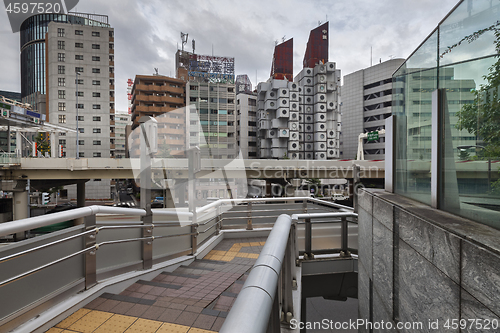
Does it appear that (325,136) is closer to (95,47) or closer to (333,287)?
(95,47)

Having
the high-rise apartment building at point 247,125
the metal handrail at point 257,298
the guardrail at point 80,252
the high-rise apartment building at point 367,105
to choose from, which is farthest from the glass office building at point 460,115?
the high-rise apartment building at point 247,125

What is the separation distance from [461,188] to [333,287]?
11.8 feet

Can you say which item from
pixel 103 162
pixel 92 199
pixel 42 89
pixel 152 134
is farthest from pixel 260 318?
pixel 42 89

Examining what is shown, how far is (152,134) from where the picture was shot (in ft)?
14.2

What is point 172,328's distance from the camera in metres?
2.40

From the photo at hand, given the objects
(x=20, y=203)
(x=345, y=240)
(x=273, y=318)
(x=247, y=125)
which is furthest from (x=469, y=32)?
(x=247, y=125)

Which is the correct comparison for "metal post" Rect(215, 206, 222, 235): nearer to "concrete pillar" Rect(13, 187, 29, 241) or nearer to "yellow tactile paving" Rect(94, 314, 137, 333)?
"yellow tactile paving" Rect(94, 314, 137, 333)

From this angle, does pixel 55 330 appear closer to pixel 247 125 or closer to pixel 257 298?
pixel 257 298

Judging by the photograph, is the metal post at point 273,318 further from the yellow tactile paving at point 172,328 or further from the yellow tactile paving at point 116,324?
the yellow tactile paving at point 116,324

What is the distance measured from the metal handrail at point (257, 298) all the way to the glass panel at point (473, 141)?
6.50ft

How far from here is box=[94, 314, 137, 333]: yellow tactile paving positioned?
7.62 feet

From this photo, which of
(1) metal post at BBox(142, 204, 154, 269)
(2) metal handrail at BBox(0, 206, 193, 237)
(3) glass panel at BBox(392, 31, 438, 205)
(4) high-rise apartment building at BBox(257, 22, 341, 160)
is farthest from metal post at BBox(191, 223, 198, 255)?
(4) high-rise apartment building at BBox(257, 22, 341, 160)

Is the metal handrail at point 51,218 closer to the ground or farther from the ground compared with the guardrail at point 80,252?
farther from the ground

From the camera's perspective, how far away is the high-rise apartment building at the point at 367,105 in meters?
53.9
